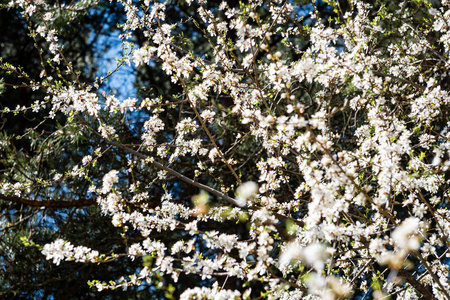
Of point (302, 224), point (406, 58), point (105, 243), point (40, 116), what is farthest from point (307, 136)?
point (40, 116)

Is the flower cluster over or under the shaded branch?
under

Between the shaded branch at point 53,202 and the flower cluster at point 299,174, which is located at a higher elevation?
the shaded branch at point 53,202

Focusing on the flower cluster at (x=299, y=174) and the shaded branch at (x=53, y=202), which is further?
the shaded branch at (x=53, y=202)

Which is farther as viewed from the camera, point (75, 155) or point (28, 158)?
point (75, 155)

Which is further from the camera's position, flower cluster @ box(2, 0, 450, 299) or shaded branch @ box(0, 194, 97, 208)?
shaded branch @ box(0, 194, 97, 208)

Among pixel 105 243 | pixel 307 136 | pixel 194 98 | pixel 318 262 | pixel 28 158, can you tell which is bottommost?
pixel 318 262

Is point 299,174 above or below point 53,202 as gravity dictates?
below

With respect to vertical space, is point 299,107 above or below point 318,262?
above

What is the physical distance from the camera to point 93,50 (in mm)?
6598

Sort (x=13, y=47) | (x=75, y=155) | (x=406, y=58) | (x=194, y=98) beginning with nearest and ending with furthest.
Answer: (x=194, y=98) → (x=406, y=58) → (x=75, y=155) → (x=13, y=47)

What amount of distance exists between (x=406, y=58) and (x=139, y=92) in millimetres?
2785

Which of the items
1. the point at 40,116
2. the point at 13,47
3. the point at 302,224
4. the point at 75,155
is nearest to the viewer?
the point at 302,224

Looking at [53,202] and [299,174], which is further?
[53,202]

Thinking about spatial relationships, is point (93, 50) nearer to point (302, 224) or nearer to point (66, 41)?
point (66, 41)
